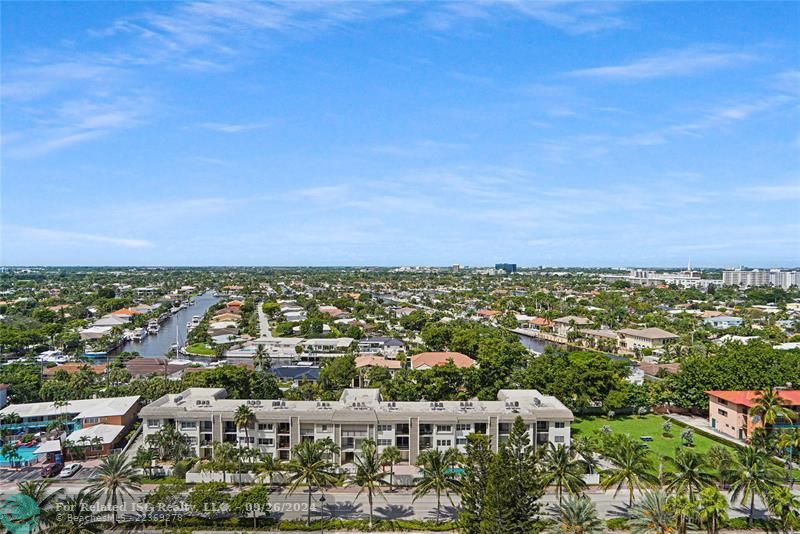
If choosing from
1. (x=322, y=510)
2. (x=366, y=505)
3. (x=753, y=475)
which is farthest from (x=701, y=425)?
(x=322, y=510)

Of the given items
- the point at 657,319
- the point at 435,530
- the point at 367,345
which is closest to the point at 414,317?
the point at 367,345

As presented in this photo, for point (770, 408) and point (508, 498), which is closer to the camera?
point (508, 498)

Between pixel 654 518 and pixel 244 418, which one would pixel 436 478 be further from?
pixel 244 418

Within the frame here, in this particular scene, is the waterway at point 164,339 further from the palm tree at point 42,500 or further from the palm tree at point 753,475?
the palm tree at point 753,475

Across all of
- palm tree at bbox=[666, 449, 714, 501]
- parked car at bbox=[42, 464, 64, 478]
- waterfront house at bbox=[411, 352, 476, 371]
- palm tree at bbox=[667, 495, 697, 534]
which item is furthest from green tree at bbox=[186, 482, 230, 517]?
waterfront house at bbox=[411, 352, 476, 371]

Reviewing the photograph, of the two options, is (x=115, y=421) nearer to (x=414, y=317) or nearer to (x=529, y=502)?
(x=529, y=502)

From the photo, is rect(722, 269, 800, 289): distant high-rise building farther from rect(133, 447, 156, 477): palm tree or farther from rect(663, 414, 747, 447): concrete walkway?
rect(133, 447, 156, 477): palm tree

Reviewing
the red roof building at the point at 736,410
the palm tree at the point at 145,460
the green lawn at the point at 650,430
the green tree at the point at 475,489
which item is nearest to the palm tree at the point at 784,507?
the green lawn at the point at 650,430
